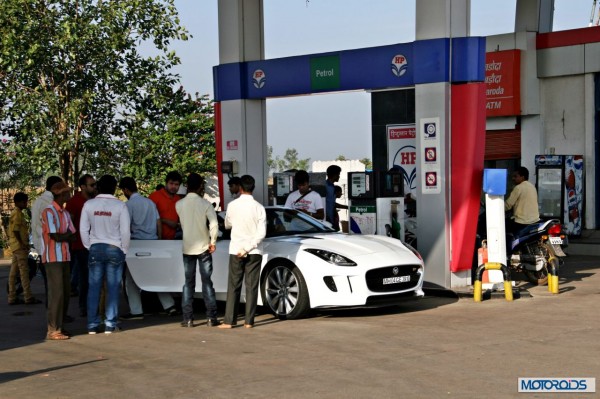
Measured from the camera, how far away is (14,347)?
37.3 ft

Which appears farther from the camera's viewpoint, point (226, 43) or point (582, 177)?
point (582, 177)

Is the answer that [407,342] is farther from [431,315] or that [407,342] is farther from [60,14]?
[60,14]

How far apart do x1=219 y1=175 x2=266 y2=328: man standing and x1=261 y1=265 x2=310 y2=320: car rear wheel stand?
50cm

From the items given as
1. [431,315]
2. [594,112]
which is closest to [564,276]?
[431,315]

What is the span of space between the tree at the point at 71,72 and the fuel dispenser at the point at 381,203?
8.54 m

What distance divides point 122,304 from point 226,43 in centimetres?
572

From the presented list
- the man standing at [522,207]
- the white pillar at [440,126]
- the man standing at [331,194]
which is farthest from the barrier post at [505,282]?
the man standing at [331,194]

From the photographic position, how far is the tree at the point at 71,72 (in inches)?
898

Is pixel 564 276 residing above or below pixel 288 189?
below

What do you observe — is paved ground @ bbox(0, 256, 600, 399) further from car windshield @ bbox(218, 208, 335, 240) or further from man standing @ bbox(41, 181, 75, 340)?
car windshield @ bbox(218, 208, 335, 240)

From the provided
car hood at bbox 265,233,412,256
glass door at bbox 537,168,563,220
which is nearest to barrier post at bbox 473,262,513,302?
car hood at bbox 265,233,412,256

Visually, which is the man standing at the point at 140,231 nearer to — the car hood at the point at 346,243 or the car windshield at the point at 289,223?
the car windshield at the point at 289,223

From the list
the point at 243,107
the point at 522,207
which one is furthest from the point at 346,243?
the point at 243,107

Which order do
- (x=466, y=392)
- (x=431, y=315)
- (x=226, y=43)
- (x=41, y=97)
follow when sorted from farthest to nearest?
(x=41, y=97), (x=226, y=43), (x=431, y=315), (x=466, y=392)
